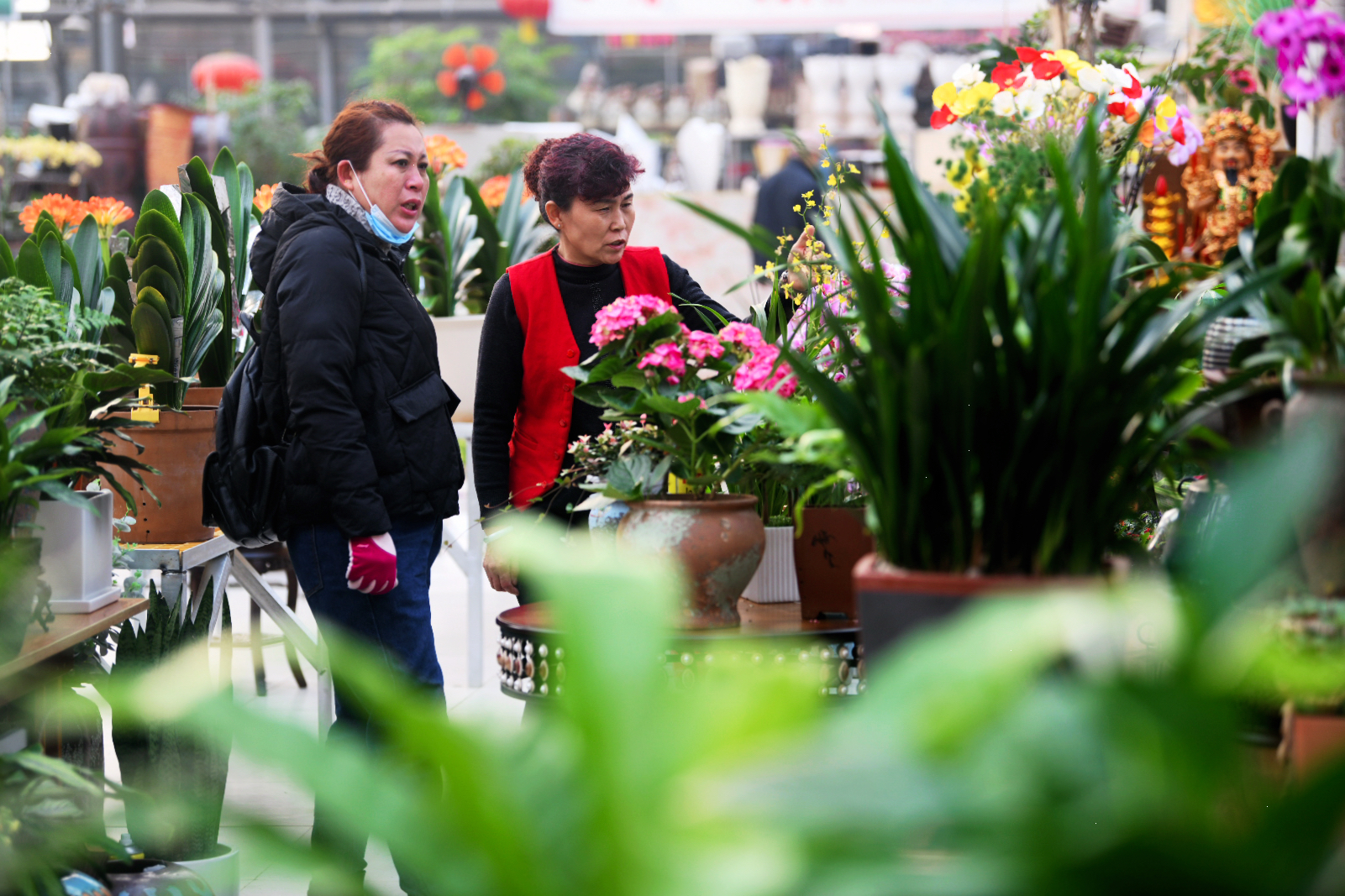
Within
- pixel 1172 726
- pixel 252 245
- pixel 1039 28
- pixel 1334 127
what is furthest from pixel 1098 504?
pixel 1039 28

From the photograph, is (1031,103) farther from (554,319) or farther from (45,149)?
(45,149)

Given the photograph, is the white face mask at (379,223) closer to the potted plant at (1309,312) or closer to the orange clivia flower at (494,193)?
the potted plant at (1309,312)

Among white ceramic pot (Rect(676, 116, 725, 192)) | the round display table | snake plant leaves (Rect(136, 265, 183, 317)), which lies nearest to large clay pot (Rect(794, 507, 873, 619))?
the round display table

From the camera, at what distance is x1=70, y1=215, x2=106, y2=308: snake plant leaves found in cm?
230

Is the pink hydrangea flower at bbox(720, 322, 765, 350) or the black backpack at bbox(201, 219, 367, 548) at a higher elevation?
the pink hydrangea flower at bbox(720, 322, 765, 350)

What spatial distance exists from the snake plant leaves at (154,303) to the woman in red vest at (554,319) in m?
0.58

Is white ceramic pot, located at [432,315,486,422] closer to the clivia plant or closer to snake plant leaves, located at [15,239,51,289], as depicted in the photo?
snake plant leaves, located at [15,239,51,289]

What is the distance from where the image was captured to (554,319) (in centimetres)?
224

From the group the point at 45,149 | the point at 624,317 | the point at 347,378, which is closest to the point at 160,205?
the point at 347,378

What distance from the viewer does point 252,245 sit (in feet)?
6.99

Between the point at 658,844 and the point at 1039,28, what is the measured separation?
3462 mm

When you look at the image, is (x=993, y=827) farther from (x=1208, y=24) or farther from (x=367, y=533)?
(x=1208, y=24)

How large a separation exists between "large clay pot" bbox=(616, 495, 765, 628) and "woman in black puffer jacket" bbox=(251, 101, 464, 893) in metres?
0.68

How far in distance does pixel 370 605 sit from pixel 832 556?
88cm
